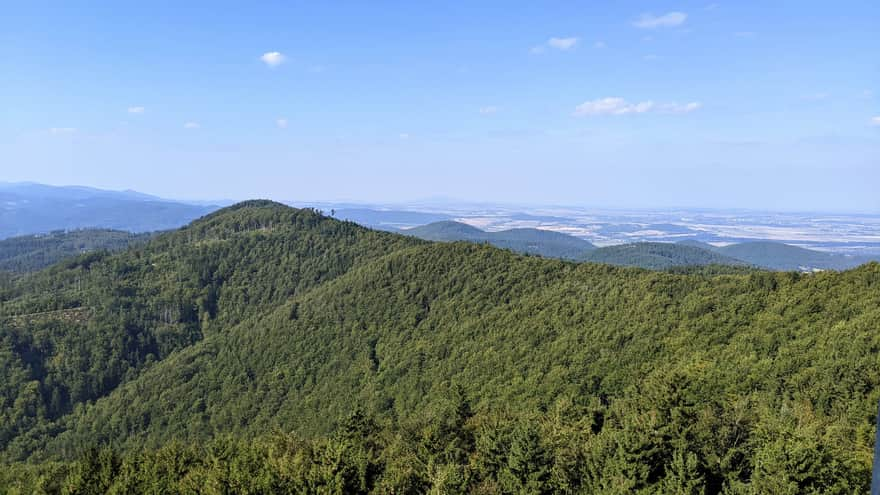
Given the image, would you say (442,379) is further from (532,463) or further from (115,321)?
(115,321)

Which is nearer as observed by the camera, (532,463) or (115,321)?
(532,463)

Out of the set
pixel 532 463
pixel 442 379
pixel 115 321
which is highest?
pixel 532 463

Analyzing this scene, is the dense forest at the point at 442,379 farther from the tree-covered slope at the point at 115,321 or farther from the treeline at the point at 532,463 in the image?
the tree-covered slope at the point at 115,321

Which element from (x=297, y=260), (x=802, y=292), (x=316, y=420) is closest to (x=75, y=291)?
(x=297, y=260)

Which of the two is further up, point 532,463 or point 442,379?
point 532,463

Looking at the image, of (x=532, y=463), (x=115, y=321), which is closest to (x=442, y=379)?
(x=532, y=463)

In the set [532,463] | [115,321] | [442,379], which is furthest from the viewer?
[115,321]

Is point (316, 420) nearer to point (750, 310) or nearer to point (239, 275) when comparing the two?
point (750, 310)

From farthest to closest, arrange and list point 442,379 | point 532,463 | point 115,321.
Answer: point 115,321
point 442,379
point 532,463

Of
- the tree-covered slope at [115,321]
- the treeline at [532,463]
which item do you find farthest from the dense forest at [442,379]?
the tree-covered slope at [115,321]
